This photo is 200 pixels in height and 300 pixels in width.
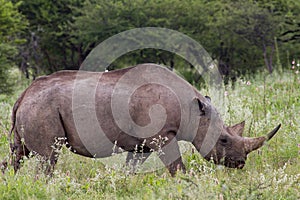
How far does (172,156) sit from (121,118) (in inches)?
32.3

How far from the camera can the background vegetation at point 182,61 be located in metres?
7.48

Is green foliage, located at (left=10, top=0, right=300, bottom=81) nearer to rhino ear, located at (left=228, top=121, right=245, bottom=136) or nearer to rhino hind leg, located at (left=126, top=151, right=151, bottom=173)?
rhino ear, located at (left=228, top=121, right=245, bottom=136)

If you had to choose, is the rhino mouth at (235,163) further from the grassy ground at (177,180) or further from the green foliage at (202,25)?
the green foliage at (202,25)

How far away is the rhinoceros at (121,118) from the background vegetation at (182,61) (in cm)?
35

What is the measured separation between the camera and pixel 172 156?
697 centimetres

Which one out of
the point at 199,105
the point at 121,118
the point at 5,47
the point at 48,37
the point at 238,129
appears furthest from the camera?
the point at 48,37

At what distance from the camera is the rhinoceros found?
6738mm

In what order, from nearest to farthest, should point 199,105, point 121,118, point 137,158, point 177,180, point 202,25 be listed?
point 177,180
point 121,118
point 199,105
point 137,158
point 202,25

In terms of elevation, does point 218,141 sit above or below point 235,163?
above

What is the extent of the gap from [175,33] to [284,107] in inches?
541

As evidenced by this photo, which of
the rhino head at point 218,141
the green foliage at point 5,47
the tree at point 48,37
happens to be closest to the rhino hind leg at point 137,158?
the rhino head at point 218,141

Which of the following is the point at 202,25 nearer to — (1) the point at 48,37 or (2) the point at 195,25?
(2) the point at 195,25

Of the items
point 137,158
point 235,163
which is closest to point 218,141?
point 235,163

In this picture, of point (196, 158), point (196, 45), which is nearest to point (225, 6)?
point (196, 45)
